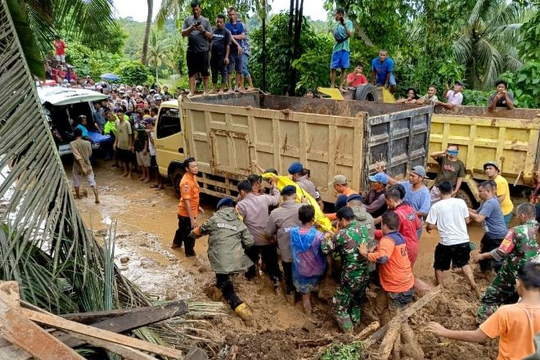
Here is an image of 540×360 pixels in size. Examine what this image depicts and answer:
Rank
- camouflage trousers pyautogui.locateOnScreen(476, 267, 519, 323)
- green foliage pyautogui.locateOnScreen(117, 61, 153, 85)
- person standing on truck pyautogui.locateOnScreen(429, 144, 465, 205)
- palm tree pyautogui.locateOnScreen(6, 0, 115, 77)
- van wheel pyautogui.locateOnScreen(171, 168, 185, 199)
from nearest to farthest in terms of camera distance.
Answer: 1. palm tree pyautogui.locateOnScreen(6, 0, 115, 77)
2. camouflage trousers pyautogui.locateOnScreen(476, 267, 519, 323)
3. person standing on truck pyautogui.locateOnScreen(429, 144, 465, 205)
4. van wheel pyautogui.locateOnScreen(171, 168, 185, 199)
5. green foliage pyautogui.locateOnScreen(117, 61, 153, 85)

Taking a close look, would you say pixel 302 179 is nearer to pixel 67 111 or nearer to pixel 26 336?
pixel 26 336

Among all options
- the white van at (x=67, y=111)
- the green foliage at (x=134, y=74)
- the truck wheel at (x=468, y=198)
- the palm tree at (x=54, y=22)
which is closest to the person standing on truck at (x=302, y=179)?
the palm tree at (x=54, y=22)

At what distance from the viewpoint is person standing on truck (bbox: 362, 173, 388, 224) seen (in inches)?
213

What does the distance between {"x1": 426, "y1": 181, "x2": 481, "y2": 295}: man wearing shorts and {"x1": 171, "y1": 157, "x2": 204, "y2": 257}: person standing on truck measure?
9.88 feet

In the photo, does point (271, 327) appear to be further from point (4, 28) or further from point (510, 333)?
point (4, 28)

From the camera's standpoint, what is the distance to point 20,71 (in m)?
3.23

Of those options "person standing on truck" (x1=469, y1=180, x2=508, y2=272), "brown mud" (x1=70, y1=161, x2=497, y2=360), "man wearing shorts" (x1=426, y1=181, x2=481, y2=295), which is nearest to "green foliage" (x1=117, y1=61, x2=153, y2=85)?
"brown mud" (x1=70, y1=161, x2=497, y2=360)

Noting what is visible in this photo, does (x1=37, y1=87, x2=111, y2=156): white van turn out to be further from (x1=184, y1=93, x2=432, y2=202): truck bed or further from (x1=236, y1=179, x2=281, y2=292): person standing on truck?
(x1=236, y1=179, x2=281, y2=292): person standing on truck

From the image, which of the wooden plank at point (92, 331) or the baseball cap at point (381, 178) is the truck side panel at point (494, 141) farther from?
the wooden plank at point (92, 331)

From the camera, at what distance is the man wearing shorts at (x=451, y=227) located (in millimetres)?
4895

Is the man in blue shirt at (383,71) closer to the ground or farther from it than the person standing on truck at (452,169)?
farther from it

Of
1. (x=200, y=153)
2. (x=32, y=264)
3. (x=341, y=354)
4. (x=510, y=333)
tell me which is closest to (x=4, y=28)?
(x=32, y=264)

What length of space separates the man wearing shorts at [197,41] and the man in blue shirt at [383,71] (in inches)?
147

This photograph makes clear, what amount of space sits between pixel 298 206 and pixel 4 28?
10.1 feet
